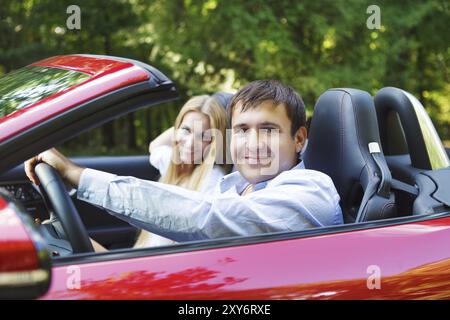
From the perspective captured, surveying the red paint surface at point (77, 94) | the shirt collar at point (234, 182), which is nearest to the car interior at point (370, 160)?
the shirt collar at point (234, 182)

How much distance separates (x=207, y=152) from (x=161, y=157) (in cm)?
59

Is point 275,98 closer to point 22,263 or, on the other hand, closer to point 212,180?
point 212,180

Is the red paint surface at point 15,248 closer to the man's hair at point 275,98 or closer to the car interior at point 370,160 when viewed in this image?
the car interior at point 370,160

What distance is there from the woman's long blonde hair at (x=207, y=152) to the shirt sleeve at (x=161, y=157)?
398 millimetres

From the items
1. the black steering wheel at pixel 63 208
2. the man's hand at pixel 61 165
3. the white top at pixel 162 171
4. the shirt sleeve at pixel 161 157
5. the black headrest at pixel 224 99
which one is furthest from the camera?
the shirt sleeve at pixel 161 157

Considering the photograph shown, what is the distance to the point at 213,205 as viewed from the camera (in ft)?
5.47

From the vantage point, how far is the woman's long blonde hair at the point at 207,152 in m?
2.74

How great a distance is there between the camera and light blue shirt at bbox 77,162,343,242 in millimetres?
1583

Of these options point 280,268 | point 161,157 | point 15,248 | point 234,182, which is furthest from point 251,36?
point 15,248

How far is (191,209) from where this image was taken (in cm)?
162

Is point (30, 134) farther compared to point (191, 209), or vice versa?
point (191, 209)

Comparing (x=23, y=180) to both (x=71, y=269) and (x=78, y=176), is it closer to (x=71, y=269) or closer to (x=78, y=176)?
(x=78, y=176)

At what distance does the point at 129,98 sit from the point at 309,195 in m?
0.62
